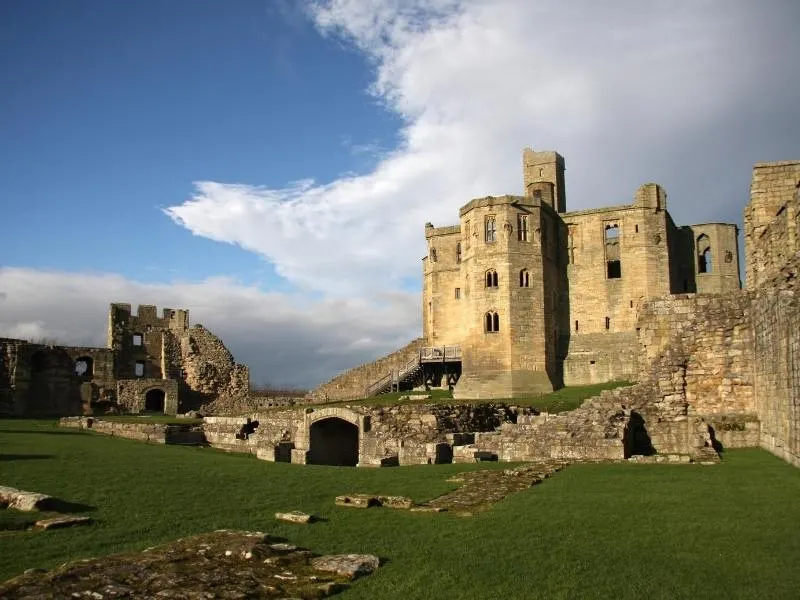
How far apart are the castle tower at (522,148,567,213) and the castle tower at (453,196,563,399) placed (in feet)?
27.7

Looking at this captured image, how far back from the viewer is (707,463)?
16250 mm

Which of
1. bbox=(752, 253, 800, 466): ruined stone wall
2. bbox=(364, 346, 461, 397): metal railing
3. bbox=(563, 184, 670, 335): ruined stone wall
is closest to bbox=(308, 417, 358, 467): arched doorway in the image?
bbox=(752, 253, 800, 466): ruined stone wall

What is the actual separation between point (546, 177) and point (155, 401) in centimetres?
3583

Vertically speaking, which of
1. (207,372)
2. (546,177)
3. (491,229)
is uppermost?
(546,177)

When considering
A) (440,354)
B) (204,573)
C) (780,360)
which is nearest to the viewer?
(204,573)

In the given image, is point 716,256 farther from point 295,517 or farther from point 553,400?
point 295,517

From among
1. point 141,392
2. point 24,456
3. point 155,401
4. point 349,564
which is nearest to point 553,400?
point 24,456

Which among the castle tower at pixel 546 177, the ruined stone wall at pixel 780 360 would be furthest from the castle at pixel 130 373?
the ruined stone wall at pixel 780 360

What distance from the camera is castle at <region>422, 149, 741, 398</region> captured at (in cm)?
4400

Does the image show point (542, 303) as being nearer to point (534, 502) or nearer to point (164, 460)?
point (164, 460)

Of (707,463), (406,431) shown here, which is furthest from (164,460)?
(707,463)

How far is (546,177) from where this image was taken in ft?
182

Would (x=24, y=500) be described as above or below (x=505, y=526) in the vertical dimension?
above

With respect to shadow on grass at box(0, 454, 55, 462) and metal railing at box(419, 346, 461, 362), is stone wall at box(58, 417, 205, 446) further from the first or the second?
metal railing at box(419, 346, 461, 362)
